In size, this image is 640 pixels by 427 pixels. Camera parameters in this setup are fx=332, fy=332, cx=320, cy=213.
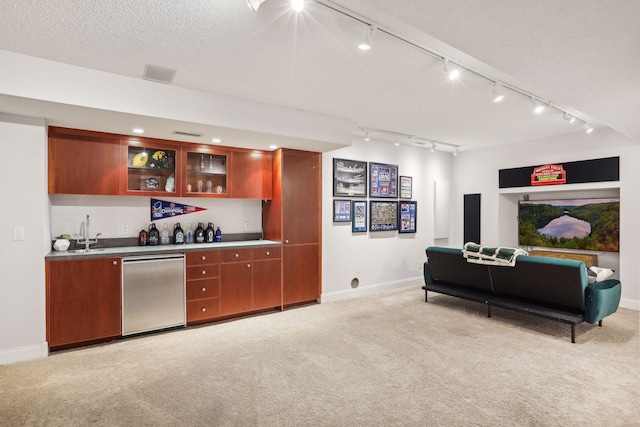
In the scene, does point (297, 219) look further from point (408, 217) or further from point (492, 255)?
point (492, 255)

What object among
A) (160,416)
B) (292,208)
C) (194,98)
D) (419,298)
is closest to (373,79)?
(194,98)

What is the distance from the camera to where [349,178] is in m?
5.80

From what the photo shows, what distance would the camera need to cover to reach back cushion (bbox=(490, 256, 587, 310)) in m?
3.69

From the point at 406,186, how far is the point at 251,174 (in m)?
3.21

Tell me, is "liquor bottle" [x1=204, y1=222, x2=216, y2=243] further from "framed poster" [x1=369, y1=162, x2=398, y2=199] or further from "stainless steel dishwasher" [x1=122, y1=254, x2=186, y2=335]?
"framed poster" [x1=369, y1=162, x2=398, y2=199]

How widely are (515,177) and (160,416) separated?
21.7 ft

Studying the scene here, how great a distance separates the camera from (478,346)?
11.8 feet

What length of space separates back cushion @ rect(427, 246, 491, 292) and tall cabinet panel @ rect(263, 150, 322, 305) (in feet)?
6.01

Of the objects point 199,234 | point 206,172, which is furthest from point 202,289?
point 206,172

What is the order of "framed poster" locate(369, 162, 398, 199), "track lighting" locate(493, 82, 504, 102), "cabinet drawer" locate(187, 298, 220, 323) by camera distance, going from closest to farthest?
"track lighting" locate(493, 82, 504, 102), "cabinet drawer" locate(187, 298, 220, 323), "framed poster" locate(369, 162, 398, 199)

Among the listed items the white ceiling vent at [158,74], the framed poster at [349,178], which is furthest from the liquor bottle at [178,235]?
the framed poster at [349,178]

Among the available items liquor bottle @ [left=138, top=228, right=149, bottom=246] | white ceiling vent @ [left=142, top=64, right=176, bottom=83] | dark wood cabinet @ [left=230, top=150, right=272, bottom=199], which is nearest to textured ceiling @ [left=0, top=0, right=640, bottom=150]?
white ceiling vent @ [left=142, top=64, right=176, bottom=83]

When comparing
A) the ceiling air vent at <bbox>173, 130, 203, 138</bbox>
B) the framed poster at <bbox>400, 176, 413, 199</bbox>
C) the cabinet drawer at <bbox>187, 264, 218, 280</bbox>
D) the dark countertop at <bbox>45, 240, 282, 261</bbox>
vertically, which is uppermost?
the ceiling air vent at <bbox>173, 130, 203, 138</bbox>

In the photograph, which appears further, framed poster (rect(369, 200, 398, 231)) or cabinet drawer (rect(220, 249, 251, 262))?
framed poster (rect(369, 200, 398, 231))
